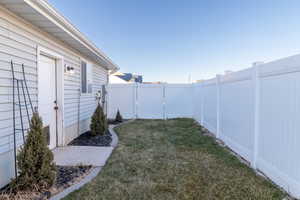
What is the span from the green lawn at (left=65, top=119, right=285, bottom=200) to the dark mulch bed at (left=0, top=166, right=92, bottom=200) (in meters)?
0.31

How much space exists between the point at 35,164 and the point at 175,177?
6.95 ft

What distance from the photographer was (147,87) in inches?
394

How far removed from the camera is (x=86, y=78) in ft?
20.6

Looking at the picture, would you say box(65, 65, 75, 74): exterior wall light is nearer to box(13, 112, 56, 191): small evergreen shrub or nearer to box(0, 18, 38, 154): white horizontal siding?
box(0, 18, 38, 154): white horizontal siding

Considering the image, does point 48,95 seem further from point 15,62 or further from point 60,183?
A: point 60,183

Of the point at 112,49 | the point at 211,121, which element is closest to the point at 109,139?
the point at 211,121

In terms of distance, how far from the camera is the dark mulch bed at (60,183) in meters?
2.36

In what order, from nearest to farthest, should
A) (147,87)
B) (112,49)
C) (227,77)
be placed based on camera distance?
(227,77), (147,87), (112,49)

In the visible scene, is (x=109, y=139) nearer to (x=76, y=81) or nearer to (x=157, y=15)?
(x=76, y=81)

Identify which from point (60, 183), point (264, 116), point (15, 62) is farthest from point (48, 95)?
point (264, 116)

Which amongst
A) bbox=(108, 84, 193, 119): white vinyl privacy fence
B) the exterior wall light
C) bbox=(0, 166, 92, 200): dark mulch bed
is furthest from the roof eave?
bbox=(108, 84, 193, 119): white vinyl privacy fence

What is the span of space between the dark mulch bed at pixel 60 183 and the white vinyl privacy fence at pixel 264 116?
307 centimetres

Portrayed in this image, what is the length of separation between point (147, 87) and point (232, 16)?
17.4 ft

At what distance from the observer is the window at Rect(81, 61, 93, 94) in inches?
237
